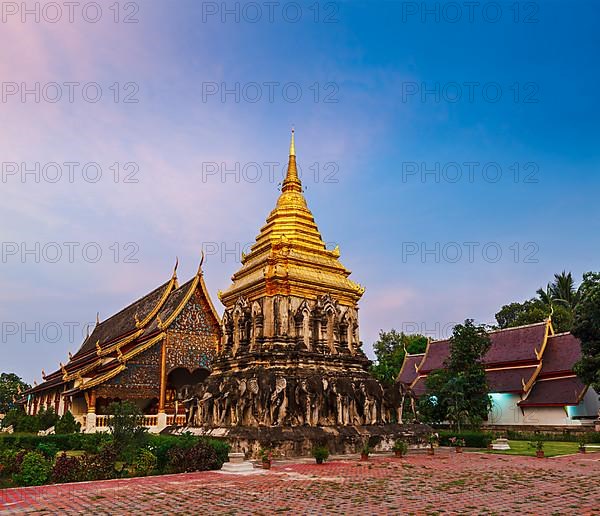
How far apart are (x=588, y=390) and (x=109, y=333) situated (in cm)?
2470

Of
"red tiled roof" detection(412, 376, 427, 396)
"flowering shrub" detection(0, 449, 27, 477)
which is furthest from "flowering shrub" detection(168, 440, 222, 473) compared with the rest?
"red tiled roof" detection(412, 376, 427, 396)

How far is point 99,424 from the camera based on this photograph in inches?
825

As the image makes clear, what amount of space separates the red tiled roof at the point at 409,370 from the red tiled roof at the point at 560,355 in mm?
8959

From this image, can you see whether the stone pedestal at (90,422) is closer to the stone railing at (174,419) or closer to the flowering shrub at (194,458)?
the stone railing at (174,419)

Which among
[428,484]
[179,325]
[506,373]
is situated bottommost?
[428,484]

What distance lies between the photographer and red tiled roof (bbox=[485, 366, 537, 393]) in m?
26.1

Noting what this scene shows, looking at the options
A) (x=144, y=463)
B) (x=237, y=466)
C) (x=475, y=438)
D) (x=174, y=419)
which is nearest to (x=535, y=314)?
(x=475, y=438)

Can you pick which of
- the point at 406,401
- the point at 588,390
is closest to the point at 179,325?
the point at 406,401

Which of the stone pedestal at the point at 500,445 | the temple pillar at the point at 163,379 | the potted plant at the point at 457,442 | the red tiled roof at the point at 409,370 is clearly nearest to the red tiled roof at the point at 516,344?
the red tiled roof at the point at 409,370

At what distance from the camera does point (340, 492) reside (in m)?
8.93

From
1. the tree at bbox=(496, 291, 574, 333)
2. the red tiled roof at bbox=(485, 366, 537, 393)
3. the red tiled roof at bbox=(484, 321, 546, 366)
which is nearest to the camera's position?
the red tiled roof at bbox=(485, 366, 537, 393)

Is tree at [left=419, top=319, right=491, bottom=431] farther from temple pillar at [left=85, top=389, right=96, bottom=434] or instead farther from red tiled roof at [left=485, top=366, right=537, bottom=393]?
temple pillar at [left=85, top=389, right=96, bottom=434]

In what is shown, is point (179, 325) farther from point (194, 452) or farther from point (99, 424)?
point (194, 452)

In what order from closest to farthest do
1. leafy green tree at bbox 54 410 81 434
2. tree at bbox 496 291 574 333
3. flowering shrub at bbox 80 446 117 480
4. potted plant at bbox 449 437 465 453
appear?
flowering shrub at bbox 80 446 117 480, potted plant at bbox 449 437 465 453, leafy green tree at bbox 54 410 81 434, tree at bbox 496 291 574 333
